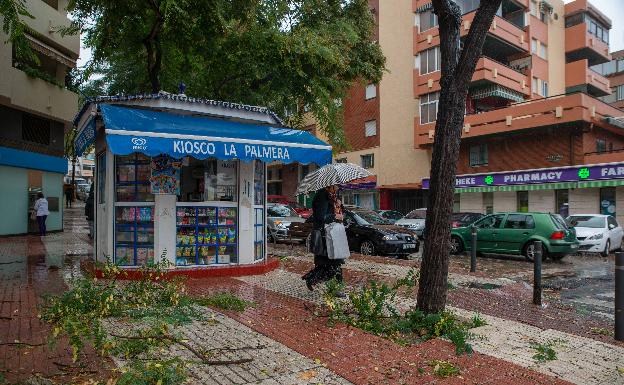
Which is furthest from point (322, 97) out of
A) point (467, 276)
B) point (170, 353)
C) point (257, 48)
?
point (170, 353)

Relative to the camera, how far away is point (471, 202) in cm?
3058

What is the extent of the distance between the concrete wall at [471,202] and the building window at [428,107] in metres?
5.44

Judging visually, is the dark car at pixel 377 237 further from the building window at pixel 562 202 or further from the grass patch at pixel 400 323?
the building window at pixel 562 202

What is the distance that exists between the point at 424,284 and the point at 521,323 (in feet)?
5.39

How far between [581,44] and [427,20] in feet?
40.2

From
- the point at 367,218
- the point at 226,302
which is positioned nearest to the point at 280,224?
the point at 367,218

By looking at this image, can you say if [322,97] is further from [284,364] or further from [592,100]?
[592,100]

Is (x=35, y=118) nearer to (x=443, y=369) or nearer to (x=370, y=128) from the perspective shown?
(x=443, y=369)

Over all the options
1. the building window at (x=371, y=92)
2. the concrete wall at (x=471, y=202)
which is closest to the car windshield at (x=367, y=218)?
the concrete wall at (x=471, y=202)

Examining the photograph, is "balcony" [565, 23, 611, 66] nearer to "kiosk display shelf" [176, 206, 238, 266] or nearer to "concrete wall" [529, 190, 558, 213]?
"concrete wall" [529, 190, 558, 213]

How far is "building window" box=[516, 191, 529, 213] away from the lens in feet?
91.0

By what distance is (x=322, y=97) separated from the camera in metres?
16.5

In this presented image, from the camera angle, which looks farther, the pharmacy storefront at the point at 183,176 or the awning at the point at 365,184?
the awning at the point at 365,184

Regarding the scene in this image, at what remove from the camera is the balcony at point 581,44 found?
34812 mm
